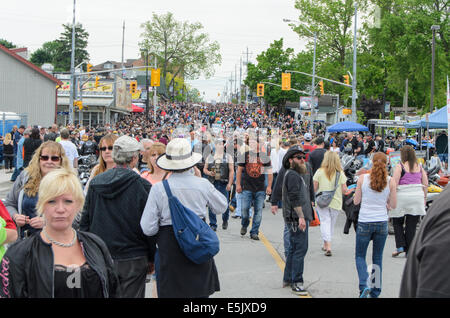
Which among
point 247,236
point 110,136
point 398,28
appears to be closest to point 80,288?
point 110,136

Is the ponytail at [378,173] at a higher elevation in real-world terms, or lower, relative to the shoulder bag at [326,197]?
higher

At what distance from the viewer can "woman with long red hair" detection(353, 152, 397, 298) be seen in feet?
22.1

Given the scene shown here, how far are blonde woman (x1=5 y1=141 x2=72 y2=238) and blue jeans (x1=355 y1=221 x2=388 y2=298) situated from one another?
356cm

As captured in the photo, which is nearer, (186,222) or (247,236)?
(186,222)

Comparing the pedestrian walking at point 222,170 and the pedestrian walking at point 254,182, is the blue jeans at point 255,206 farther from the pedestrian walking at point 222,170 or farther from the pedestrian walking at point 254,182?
the pedestrian walking at point 222,170

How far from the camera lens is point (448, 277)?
154 cm

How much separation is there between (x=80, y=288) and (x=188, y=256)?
1.65 m

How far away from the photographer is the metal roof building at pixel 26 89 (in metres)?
38.9

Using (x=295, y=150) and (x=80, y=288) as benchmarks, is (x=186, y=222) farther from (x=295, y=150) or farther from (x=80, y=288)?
(x=295, y=150)

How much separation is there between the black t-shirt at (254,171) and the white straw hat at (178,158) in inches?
211

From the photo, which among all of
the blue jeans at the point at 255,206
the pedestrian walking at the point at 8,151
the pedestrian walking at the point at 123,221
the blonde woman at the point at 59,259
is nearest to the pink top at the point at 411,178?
the blue jeans at the point at 255,206

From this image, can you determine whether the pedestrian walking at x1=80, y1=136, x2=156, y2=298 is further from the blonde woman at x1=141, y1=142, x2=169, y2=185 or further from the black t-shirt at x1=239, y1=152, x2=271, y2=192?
the black t-shirt at x1=239, y1=152, x2=271, y2=192

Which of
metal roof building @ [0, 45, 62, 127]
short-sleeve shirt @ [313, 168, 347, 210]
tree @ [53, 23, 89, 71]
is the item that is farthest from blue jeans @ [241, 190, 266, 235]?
tree @ [53, 23, 89, 71]

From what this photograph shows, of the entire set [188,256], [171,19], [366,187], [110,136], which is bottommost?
[188,256]
